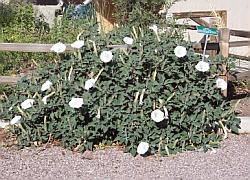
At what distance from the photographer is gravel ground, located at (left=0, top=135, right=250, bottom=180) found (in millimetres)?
5820

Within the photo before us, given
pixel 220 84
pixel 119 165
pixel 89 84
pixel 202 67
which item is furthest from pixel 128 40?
pixel 119 165

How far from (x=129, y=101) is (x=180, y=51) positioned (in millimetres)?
812

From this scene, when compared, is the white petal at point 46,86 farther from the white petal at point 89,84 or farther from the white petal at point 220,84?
the white petal at point 220,84

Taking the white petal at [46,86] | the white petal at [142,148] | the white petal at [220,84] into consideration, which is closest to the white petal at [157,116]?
the white petal at [142,148]

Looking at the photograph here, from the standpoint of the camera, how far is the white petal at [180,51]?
257 inches

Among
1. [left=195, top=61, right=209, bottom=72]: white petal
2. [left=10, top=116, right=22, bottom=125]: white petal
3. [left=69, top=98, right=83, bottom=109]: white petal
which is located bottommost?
[left=10, top=116, right=22, bottom=125]: white petal

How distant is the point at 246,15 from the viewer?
42.1ft

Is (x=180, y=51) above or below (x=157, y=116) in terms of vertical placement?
above

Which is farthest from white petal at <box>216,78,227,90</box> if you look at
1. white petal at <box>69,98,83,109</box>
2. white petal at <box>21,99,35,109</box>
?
white petal at <box>21,99,35,109</box>

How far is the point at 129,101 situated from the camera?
21.2 feet

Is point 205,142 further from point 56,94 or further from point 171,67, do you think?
point 56,94

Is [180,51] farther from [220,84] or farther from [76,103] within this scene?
[76,103]

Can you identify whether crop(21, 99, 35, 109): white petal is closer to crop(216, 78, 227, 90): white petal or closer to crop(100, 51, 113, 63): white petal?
crop(100, 51, 113, 63): white petal

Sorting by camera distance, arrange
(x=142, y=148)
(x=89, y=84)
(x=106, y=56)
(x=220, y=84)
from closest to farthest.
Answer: (x=142, y=148), (x=89, y=84), (x=106, y=56), (x=220, y=84)
